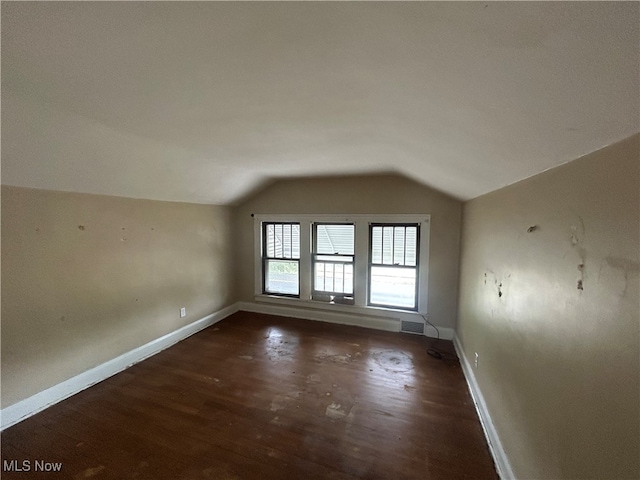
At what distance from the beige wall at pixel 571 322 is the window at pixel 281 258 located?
3.25 metres

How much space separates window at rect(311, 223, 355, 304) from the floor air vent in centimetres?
87

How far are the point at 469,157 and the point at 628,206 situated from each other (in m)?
1.05

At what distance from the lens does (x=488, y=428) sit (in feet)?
6.94

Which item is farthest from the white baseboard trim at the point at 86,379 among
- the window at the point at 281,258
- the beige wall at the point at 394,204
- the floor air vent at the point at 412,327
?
the floor air vent at the point at 412,327

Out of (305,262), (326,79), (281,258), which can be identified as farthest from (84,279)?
(326,79)

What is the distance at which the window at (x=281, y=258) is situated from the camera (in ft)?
15.6

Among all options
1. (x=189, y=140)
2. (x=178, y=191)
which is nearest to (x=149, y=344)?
(x=178, y=191)

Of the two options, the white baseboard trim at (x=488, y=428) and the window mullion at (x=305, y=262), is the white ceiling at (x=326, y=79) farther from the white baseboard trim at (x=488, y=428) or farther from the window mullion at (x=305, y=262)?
the window mullion at (x=305, y=262)

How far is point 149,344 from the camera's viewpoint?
3.42 meters

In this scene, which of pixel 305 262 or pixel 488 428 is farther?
pixel 305 262

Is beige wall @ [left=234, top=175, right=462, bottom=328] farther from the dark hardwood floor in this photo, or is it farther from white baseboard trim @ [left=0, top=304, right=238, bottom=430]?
white baseboard trim @ [left=0, top=304, right=238, bottom=430]

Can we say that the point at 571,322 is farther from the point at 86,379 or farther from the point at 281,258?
the point at 281,258

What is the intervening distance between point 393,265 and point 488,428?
233cm

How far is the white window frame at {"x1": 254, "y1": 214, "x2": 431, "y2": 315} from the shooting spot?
397cm
